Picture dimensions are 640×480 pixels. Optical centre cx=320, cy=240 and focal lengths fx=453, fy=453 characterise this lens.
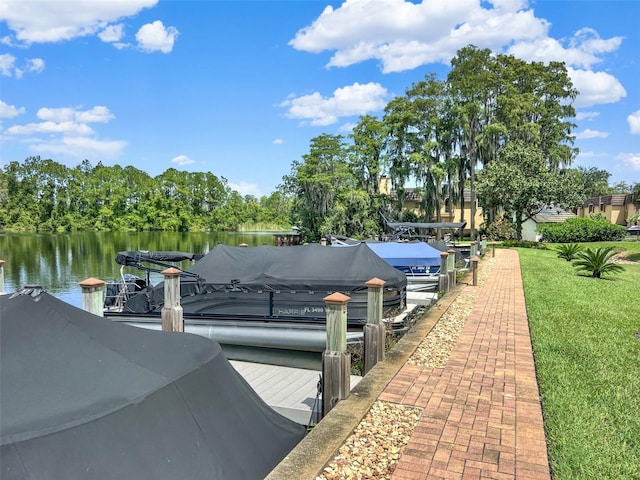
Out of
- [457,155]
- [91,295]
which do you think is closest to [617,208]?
[457,155]

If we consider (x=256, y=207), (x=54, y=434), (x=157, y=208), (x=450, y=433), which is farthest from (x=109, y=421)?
(x=256, y=207)

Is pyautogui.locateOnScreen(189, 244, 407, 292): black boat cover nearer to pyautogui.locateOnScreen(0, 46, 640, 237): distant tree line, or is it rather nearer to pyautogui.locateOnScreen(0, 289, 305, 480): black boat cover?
pyautogui.locateOnScreen(0, 289, 305, 480): black boat cover

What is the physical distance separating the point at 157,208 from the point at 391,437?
81322 millimetres

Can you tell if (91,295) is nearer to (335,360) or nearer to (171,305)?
(171,305)

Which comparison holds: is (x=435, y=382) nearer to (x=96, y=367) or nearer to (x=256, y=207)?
(x=96, y=367)

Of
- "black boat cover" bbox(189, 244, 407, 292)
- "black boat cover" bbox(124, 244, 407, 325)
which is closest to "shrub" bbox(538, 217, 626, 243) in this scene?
"black boat cover" bbox(189, 244, 407, 292)

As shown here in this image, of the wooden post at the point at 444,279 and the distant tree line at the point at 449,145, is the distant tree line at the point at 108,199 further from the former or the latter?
the wooden post at the point at 444,279

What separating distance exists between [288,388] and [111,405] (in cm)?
480

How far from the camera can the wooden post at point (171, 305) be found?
24.4 feet

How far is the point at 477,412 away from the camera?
14.9 feet

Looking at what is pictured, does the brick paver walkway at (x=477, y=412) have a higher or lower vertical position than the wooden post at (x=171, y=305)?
lower

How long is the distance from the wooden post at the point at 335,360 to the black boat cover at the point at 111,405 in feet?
5.25

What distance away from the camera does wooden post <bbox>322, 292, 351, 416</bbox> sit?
499 centimetres

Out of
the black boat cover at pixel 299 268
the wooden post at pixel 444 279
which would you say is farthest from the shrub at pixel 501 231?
the black boat cover at pixel 299 268
